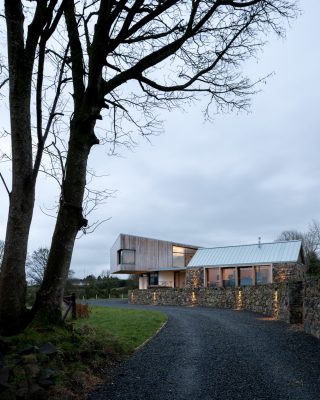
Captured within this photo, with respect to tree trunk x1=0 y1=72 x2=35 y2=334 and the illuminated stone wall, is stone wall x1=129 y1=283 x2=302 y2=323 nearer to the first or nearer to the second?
the illuminated stone wall

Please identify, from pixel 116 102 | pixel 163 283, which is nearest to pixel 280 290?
pixel 116 102

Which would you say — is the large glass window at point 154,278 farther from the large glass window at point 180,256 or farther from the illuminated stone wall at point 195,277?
the illuminated stone wall at point 195,277

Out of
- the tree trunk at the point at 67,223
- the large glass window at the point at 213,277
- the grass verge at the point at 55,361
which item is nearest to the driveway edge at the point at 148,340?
the grass verge at the point at 55,361

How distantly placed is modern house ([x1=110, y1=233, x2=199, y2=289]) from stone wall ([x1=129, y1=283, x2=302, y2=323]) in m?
7.28

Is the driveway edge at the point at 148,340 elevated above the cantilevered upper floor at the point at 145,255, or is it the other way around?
the cantilevered upper floor at the point at 145,255

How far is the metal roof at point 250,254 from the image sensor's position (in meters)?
28.7

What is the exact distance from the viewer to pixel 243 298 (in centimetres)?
2328

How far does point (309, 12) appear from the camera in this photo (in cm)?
836

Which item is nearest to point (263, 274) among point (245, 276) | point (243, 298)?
point (245, 276)

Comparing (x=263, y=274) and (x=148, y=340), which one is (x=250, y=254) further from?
(x=148, y=340)

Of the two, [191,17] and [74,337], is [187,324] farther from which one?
[191,17]

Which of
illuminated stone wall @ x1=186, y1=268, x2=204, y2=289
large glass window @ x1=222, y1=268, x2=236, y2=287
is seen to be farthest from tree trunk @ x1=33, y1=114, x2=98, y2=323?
illuminated stone wall @ x1=186, y1=268, x2=204, y2=289

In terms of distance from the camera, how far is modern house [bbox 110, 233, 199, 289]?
137ft

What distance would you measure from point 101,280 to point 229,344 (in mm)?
48930
